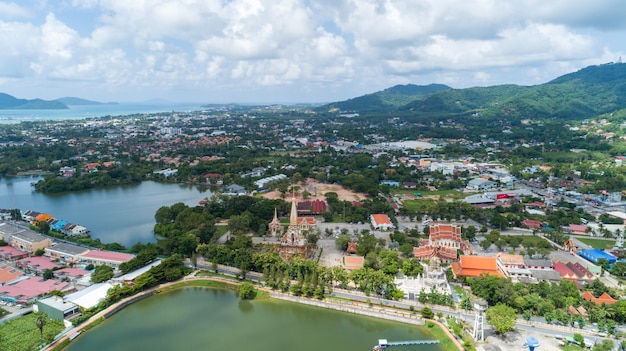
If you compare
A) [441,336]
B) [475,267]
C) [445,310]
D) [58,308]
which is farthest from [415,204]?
[58,308]

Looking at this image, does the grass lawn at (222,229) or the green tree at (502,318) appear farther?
the grass lawn at (222,229)

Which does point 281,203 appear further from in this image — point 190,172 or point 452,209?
point 190,172

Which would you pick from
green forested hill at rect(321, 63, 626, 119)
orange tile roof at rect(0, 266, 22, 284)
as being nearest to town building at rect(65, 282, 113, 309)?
orange tile roof at rect(0, 266, 22, 284)

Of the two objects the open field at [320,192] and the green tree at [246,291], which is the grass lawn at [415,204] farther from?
the green tree at [246,291]

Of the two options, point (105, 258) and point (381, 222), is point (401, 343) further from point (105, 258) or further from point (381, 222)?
point (105, 258)

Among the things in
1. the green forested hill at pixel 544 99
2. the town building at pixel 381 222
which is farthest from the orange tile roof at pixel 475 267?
the green forested hill at pixel 544 99
